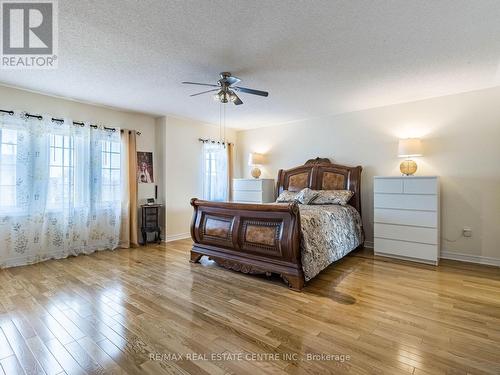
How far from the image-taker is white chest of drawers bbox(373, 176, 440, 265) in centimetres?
344

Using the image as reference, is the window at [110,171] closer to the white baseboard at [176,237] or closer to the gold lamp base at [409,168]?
the white baseboard at [176,237]

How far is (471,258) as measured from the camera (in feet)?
11.7

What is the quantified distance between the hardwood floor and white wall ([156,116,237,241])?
1868 millimetres

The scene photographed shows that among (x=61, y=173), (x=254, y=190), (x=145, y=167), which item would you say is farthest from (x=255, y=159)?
(x=61, y=173)

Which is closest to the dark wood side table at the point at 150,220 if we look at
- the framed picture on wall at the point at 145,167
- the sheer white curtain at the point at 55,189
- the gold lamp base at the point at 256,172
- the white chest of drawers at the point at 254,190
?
the sheer white curtain at the point at 55,189

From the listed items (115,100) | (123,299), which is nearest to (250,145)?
(115,100)

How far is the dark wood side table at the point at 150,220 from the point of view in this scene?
183 inches

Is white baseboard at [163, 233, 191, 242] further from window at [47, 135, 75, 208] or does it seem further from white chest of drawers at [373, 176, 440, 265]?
white chest of drawers at [373, 176, 440, 265]

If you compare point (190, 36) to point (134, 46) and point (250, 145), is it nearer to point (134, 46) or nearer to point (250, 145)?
point (134, 46)

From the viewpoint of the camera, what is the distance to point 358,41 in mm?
2293

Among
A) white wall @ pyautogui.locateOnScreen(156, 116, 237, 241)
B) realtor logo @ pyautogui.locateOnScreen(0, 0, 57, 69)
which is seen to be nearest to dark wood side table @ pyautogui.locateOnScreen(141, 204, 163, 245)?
white wall @ pyautogui.locateOnScreen(156, 116, 237, 241)

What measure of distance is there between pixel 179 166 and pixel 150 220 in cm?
121

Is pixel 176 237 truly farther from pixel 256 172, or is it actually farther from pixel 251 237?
pixel 251 237

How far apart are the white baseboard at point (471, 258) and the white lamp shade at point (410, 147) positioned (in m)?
1.55
